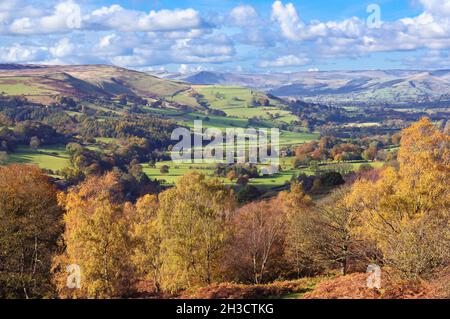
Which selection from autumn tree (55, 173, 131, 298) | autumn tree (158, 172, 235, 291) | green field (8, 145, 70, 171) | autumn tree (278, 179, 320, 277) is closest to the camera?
autumn tree (55, 173, 131, 298)

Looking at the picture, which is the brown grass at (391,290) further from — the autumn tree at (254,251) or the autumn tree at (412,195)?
the autumn tree at (254,251)

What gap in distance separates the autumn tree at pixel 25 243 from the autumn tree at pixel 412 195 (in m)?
21.7

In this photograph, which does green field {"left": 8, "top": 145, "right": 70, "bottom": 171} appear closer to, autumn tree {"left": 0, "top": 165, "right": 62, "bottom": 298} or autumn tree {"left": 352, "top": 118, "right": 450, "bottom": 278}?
autumn tree {"left": 0, "top": 165, "right": 62, "bottom": 298}

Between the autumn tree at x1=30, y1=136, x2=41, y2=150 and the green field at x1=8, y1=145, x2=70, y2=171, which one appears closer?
the green field at x1=8, y1=145, x2=70, y2=171

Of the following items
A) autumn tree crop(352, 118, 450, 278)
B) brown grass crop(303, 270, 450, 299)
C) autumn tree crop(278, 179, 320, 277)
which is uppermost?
autumn tree crop(352, 118, 450, 278)

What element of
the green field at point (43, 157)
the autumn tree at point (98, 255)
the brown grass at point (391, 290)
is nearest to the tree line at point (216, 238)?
the autumn tree at point (98, 255)

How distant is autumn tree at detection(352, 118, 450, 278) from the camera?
23.7 meters

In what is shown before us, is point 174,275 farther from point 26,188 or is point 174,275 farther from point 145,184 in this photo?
point 145,184
